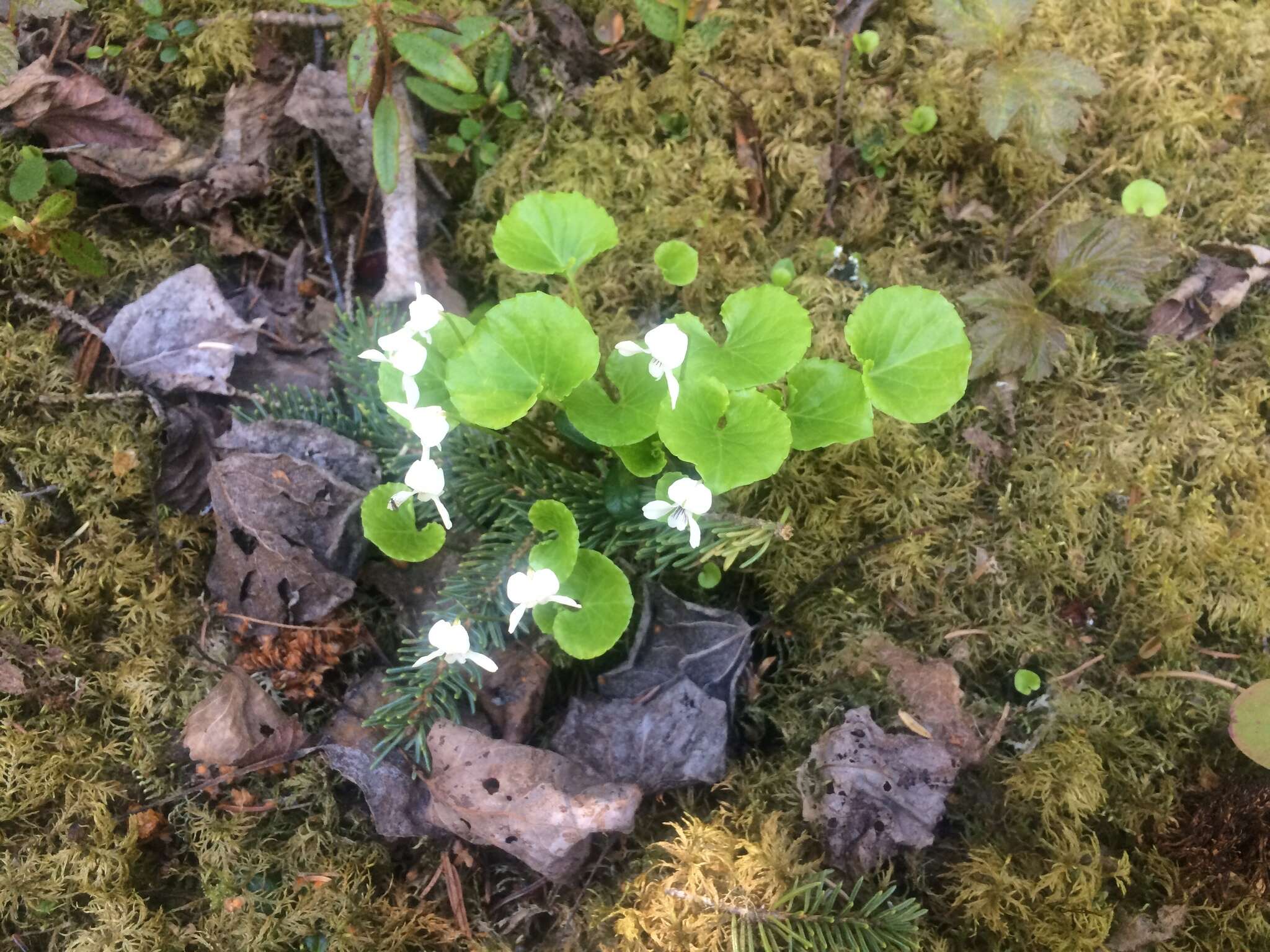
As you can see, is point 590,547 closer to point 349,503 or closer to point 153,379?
point 349,503

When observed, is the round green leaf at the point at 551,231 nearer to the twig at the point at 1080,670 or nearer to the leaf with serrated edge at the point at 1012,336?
the leaf with serrated edge at the point at 1012,336

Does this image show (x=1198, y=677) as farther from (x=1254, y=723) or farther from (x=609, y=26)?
(x=609, y=26)

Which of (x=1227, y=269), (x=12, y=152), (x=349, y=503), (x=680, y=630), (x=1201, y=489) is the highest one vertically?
(x=1227, y=269)

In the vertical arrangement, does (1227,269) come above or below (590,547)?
above

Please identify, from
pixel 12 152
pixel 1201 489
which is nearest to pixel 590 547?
pixel 1201 489

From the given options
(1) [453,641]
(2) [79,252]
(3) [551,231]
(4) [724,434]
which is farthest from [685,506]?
(2) [79,252]

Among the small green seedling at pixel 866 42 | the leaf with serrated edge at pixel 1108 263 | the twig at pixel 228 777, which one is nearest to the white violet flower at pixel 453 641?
the twig at pixel 228 777

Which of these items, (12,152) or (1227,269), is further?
(12,152)
